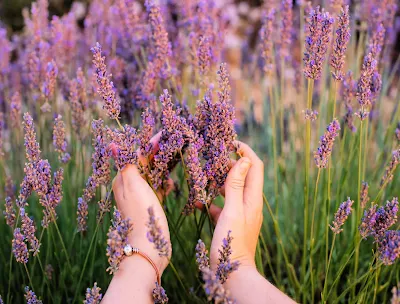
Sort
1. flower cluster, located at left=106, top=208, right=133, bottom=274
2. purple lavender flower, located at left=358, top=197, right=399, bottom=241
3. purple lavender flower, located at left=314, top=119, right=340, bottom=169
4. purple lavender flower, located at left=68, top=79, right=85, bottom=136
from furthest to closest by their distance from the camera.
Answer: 1. purple lavender flower, located at left=68, top=79, right=85, bottom=136
2. purple lavender flower, located at left=314, top=119, right=340, bottom=169
3. purple lavender flower, located at left=358, top=197, right=399, bottom=241
4. flower cluster, located at left=106, top=208, right=133, bottom=274

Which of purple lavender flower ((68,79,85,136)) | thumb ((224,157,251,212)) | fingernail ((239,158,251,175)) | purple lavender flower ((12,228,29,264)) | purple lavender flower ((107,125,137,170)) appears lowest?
purple lavender flower ((12,228,29,264))

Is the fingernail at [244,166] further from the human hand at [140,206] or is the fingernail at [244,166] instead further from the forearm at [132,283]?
the forearm at [132,283]

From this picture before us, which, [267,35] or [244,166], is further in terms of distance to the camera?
[267,35]

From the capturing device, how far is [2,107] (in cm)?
320

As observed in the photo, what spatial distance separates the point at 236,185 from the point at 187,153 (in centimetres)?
30

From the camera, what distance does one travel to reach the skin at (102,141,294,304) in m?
1.47

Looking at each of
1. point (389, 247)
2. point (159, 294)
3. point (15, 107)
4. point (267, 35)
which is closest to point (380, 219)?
point (389, 247)

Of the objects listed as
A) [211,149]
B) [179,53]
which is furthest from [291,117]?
[211,149]

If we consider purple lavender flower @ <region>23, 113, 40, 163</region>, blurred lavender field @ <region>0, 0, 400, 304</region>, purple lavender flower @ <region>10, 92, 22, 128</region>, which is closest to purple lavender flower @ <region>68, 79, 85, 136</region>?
blurred lavender field @ <region>0, 0, 400, 304</region>

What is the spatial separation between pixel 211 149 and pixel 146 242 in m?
0.34

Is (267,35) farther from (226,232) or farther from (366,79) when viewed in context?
(226,232)

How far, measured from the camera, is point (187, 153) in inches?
72.7

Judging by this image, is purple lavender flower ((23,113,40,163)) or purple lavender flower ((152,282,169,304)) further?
purple lavender flower ((23,113,40,163))

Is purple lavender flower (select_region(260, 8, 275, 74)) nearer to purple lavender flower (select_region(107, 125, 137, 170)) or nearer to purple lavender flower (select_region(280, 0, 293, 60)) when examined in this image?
purple lavender flower (select_region(280, 0, 293, 60))
